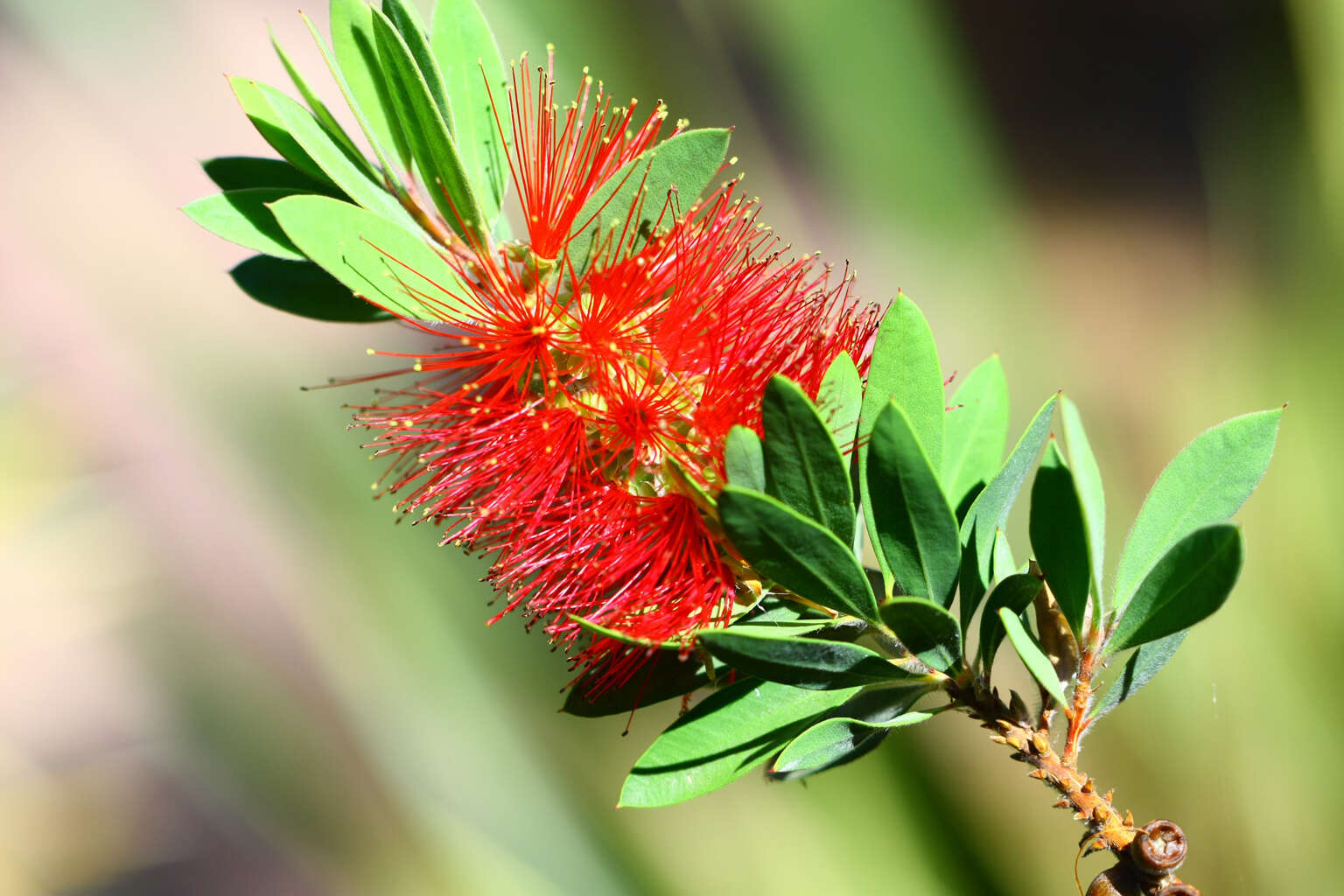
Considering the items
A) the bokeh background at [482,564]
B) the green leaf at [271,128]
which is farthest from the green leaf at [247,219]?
the bokeh background at [482,564]

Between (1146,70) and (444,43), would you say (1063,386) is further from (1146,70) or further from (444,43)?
(444,43)

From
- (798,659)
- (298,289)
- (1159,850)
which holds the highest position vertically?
(298,289)

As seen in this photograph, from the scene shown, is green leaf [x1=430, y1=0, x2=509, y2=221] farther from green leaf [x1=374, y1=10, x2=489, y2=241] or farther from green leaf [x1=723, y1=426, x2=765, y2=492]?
green leaf [x1=723, y1=426, x2=765, y2=492]

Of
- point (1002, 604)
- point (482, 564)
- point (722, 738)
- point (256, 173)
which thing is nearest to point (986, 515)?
point (1002, 604)

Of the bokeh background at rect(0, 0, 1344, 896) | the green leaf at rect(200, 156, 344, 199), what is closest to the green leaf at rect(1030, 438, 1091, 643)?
the green leaf at rect(200, 156, 344, 199)

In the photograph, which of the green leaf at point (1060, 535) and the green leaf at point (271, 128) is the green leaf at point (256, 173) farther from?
the green leaf at point (1060, 535)

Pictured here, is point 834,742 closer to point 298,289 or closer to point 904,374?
point 904,374

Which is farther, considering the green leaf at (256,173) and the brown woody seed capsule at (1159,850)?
the green leaf at (256,173)
